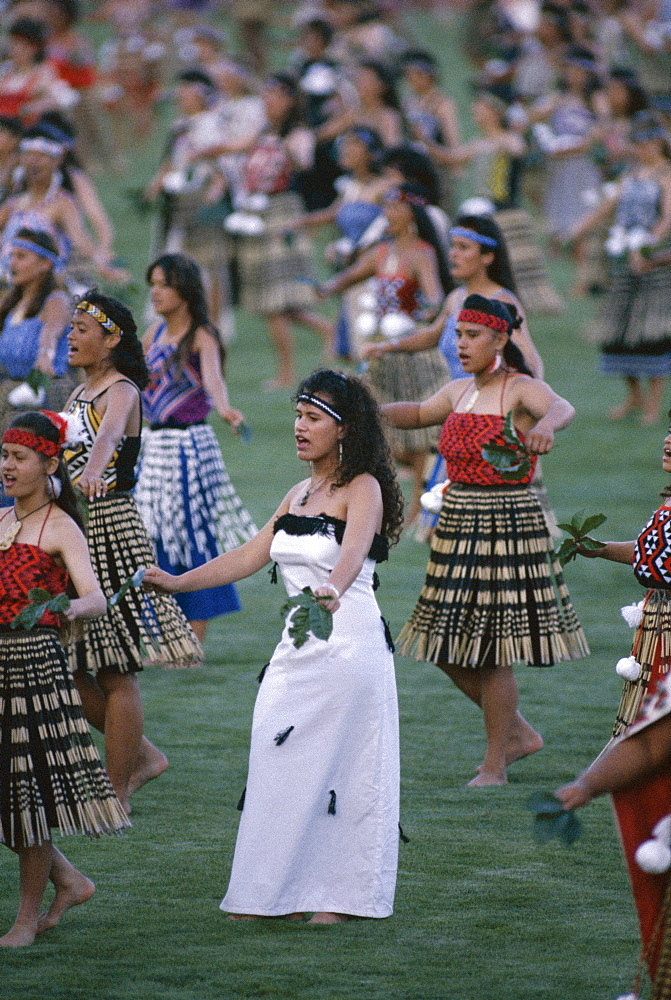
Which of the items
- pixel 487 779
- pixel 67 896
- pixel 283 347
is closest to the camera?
pixel 67 896

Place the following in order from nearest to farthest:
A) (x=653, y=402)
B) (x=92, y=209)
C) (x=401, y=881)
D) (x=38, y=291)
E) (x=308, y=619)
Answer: (x=308, y=619)
(x=401, y=881)
(x=38, y=291)
(x=92, y=209)
(x=653, y=402)

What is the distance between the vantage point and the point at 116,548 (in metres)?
5.41

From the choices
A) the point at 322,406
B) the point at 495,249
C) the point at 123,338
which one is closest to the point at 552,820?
the point at 322,406

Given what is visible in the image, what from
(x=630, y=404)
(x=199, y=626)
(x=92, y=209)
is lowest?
(x=630, y=404)

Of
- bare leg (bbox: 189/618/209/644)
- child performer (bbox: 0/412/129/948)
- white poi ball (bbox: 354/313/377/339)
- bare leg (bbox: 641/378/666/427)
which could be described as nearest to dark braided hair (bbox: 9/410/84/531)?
child performer (bbox: 0/412/129/948)

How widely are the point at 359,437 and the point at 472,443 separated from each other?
3.37ft

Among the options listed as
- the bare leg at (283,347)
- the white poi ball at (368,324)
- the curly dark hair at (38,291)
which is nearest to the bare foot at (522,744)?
the curly dark hair at (38,291)

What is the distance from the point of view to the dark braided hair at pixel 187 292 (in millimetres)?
6547

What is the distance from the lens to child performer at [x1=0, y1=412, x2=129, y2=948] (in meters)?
4.24

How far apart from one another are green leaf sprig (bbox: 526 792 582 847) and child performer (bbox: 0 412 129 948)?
4.45 ft

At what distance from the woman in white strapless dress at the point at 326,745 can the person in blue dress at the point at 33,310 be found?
2839 mm

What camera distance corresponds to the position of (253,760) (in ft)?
14.7

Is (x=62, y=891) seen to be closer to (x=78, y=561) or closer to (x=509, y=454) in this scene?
(x=78, y=561)

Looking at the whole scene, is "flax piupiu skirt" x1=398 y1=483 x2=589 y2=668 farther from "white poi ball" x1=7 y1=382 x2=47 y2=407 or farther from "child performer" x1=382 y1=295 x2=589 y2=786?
"white poi ball" x1=7 y1=382 x2=47 y2=407
